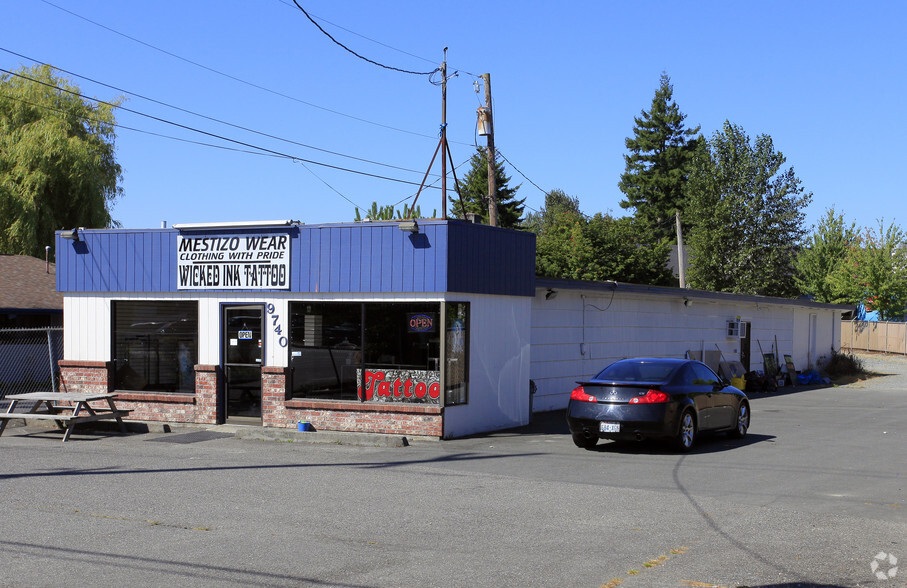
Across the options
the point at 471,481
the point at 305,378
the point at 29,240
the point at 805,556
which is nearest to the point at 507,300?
the point at 305,378

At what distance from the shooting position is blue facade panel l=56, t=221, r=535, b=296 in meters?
15.6

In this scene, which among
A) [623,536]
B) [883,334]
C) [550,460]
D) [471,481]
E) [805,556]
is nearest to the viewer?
[805,556]

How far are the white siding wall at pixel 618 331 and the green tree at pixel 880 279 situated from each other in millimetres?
24611

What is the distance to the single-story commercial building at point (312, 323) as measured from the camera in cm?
1574

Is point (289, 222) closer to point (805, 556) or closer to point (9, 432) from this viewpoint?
point (9, 432)

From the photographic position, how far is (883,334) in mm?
49500

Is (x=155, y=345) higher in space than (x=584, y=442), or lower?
higher

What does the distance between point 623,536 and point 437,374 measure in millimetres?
7768

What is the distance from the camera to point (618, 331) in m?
22.8

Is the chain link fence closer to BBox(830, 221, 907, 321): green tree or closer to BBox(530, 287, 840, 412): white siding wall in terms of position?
BBox(530, 287, 840, 412): white siding wall

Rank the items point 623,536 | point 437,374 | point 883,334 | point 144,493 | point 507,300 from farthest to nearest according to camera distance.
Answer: point 883,334 → point 507,300 → point 437,374 → point 144,493 → point 623,536

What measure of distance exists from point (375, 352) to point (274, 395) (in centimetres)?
214

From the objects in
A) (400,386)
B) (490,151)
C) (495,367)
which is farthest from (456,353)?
(490,151)

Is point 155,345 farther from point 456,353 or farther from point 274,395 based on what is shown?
point 456,353
